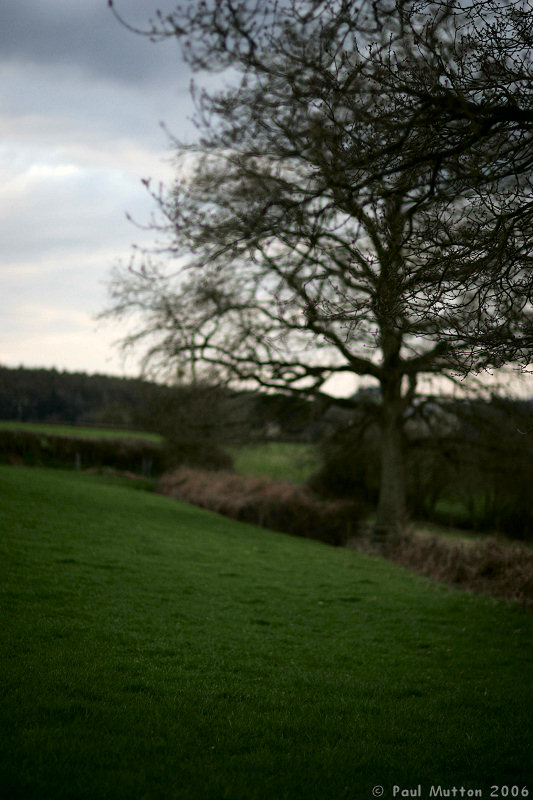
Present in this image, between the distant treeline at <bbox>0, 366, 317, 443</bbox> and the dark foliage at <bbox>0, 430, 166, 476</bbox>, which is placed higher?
the distant treeline at <bbox>0, 366, 317, 443</bbox>

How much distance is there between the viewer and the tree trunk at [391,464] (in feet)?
59.7

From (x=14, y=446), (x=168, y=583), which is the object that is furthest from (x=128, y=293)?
(x=14, y=446)

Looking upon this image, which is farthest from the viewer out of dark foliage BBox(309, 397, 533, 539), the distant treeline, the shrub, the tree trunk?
the shrub

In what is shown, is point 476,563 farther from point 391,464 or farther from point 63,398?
point 63,398

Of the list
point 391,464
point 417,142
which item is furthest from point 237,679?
point 391,464

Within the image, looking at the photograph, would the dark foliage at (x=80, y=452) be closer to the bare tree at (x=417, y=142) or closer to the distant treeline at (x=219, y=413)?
the distant treeline at (x=219, y=413)

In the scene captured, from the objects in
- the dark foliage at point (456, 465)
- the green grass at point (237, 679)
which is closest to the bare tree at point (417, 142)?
the green grass at point (237, 679)

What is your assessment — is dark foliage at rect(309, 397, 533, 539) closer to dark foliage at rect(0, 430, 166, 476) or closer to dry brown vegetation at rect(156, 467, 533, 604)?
dry brown vegetation at rect(156, 467, 533, 604)

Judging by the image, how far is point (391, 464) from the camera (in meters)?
18.5

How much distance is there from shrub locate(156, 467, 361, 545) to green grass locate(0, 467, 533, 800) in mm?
9427

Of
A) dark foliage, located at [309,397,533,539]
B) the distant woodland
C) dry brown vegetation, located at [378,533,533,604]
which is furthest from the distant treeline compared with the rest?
the distant woodland

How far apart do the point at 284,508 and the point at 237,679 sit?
53.2 ft

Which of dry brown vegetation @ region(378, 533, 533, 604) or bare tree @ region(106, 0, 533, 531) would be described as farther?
dry brown vegetation @ region(378, 533, 533, 604)

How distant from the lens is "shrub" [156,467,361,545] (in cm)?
2156
